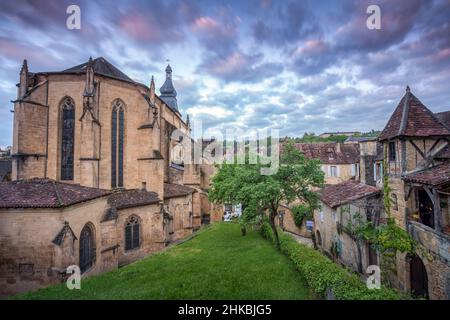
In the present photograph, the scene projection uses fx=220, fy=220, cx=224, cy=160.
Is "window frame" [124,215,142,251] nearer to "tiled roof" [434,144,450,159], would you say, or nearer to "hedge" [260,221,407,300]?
"hedge" [260,221,407,300]

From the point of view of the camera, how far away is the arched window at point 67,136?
17984 mm

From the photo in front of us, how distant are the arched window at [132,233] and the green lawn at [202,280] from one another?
420cm

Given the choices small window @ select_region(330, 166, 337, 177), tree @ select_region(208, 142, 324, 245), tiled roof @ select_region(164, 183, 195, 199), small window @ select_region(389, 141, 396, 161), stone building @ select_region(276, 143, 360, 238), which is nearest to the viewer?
small window @ select_region(389, 141, 396, 161)

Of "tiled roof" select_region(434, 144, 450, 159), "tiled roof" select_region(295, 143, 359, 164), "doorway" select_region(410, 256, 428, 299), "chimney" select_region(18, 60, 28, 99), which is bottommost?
"doorway" select_region(410, 256, 428, 299)

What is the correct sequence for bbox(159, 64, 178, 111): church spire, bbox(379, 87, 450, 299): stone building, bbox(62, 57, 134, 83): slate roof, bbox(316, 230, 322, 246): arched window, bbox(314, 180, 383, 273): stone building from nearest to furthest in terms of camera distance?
1. bbox(379, 87, 450, 299): stone building
2. bbox(314, 180, 383, 273): stone building
3. bbox(62, 57, 134, 83): slate roof
4. bbox(316, 230, 322, 246): arched window
5. bbox(159, 64, 178, 111): church spire

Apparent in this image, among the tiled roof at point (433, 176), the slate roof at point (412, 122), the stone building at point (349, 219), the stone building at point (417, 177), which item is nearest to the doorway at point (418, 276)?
the stone building at point (417, 177)

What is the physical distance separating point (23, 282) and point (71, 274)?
7.69 feet

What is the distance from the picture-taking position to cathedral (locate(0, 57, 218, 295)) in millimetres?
11461

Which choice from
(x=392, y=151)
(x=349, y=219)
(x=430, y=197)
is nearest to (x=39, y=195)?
(x=349, y=219)

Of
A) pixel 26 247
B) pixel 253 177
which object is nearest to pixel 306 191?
pixel 253 177

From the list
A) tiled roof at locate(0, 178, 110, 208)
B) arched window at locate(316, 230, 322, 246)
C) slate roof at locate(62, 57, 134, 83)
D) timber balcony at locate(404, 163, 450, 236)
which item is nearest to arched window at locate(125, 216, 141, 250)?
tiled roof at locate(0, 178, 110, 208)

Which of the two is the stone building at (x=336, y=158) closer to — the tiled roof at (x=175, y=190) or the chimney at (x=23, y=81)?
the tiled roof at (x=175, y=190)

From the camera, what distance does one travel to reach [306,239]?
960 inches
